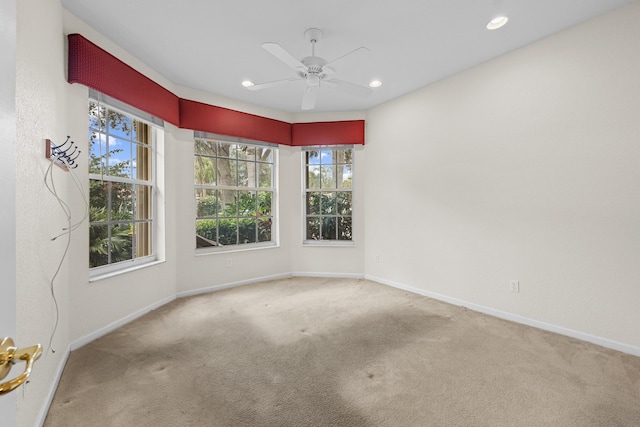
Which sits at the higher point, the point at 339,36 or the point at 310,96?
the point at 339,36

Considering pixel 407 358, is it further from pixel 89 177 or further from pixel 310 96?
pixel 89 177

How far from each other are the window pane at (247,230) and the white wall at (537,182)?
224 centimetres

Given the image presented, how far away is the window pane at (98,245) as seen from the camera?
2740mm

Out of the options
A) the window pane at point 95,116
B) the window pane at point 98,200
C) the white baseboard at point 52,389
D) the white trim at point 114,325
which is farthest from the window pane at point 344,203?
the white baseboard at point 52,389

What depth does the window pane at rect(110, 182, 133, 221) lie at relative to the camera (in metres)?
2.90

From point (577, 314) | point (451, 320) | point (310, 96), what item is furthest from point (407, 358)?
point (310, 96)

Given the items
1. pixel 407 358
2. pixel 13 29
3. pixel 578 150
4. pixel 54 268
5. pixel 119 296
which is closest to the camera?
pixel 13 29

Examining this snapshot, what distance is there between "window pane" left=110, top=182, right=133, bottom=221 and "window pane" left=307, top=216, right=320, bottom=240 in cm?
256

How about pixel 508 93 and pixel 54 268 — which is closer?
pixel 54 268

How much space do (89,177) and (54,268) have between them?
3.22 ft

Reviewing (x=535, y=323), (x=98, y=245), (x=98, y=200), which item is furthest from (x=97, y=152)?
(x=535, y=323)

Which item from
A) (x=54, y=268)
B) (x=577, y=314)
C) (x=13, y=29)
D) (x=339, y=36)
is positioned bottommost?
(x=577, y=314)

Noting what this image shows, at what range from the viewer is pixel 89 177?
101 inches

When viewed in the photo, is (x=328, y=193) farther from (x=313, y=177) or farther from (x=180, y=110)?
(x=180, y=110)
